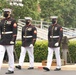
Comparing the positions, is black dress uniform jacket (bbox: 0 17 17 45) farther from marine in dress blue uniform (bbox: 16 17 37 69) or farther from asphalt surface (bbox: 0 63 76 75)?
marine in dress blue uniform (bbox: 16 17 37 69)

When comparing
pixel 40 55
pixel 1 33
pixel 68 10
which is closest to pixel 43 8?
pixel 68 10

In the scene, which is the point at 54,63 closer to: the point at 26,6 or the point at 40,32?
the point at 40,32

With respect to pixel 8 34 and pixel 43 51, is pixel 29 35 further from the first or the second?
pixel 43 51

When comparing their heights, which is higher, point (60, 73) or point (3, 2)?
point (3, 2)

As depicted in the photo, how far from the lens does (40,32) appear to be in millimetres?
30719

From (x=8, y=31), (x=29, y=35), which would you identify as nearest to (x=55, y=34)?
(x=29, y=35)

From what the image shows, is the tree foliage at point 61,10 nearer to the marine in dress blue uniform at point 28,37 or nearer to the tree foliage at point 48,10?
the tree foliage at point 48,10

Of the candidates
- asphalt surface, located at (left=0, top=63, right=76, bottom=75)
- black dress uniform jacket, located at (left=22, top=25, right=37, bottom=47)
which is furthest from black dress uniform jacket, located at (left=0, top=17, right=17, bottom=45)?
black dress uniform jacket, located at (left=22, top=25, right=37, bottom=47)

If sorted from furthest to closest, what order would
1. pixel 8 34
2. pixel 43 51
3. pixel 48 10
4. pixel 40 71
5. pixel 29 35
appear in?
pixel 48 10, pixel 43 51, pixel 29 35, pixel 40 71, pixel 8 34

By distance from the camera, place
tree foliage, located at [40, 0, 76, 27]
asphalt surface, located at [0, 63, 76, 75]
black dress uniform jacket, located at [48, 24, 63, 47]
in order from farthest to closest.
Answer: tree foliage, located at [40, 0, 76, 27]
black dress uniform jacket, located at [48, 24, 63, 47]
asphalt surface, located at [0, 63, 76, 75]

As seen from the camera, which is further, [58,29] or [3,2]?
[3,2]

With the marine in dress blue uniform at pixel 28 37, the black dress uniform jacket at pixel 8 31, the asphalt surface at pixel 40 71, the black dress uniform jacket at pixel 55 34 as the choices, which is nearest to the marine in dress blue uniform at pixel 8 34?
the black dress uniform jacket at pixel 8 31

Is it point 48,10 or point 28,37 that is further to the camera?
point 48,10

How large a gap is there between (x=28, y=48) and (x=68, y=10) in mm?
66334
